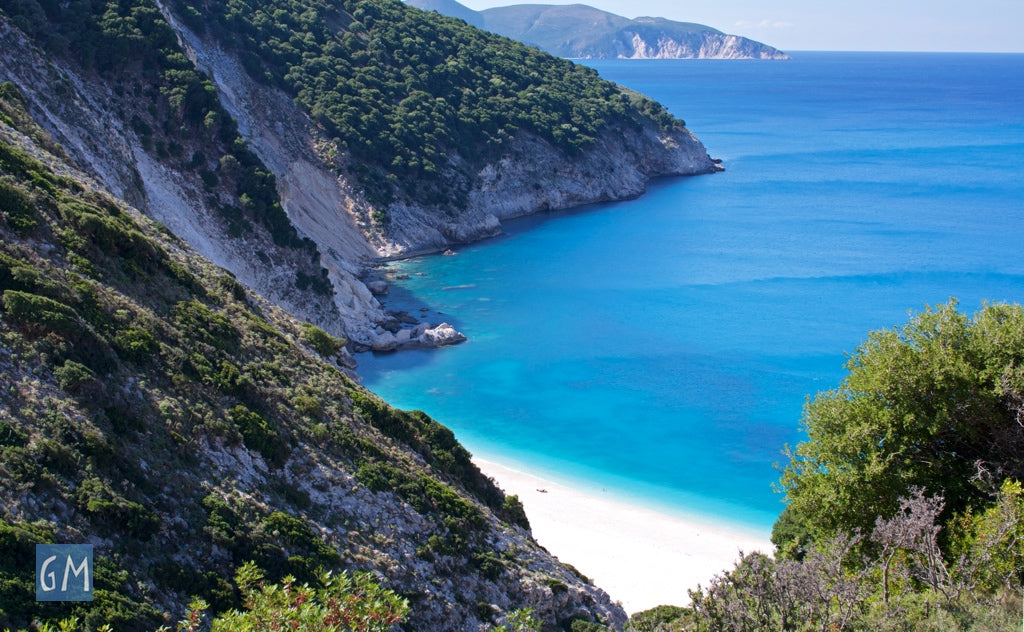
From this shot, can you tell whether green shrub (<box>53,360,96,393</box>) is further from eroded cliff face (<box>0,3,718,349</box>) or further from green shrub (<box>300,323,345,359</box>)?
eroded cliff face (<box>0,3,718,349</box>)

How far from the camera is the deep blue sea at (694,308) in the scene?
146 ft

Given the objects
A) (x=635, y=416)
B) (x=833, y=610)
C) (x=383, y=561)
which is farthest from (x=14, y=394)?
(x=635, y=416)

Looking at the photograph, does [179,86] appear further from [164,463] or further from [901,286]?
[901,286]

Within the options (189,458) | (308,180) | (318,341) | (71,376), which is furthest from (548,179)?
(71,376)

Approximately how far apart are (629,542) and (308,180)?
49512mm

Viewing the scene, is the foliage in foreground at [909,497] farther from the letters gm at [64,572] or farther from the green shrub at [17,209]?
the green shrub at [17,209]

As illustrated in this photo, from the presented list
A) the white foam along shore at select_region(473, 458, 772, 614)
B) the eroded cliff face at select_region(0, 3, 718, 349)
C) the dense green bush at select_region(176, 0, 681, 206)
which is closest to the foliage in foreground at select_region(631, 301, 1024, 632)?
the white foam along shore at select_region(473, 458, 772, 614)

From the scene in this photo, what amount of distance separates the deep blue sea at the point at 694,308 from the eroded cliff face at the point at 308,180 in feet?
11.4

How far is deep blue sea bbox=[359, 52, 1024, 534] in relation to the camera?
4441 cm

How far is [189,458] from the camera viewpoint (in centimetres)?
1970

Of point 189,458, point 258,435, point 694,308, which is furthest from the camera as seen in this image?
point 694,308

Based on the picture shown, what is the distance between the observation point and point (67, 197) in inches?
1013

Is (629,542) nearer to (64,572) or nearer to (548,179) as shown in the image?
(64,572)

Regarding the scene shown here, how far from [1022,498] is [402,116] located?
7713cm
